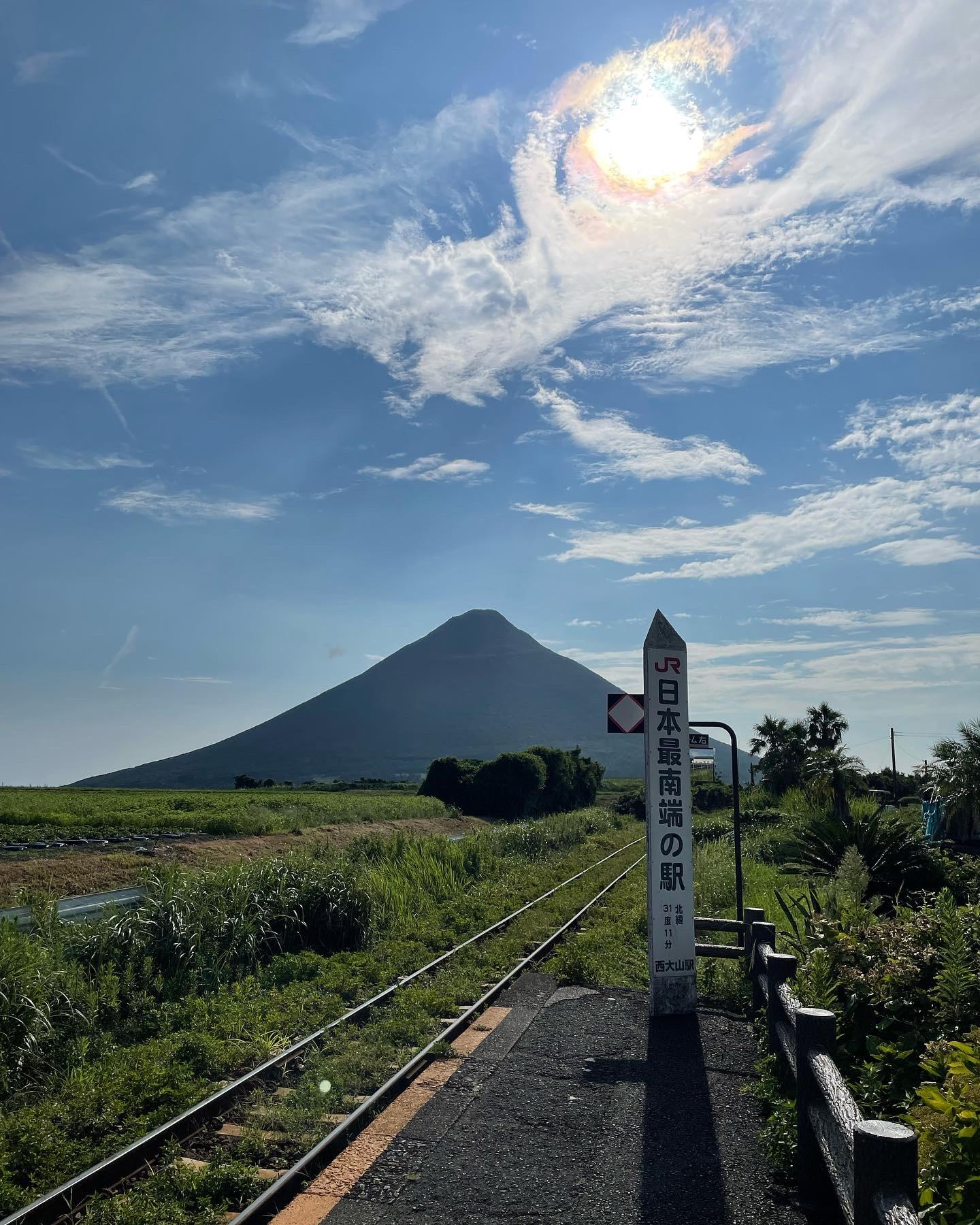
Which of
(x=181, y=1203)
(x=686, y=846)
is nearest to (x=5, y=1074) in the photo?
(x=181, y=1203)

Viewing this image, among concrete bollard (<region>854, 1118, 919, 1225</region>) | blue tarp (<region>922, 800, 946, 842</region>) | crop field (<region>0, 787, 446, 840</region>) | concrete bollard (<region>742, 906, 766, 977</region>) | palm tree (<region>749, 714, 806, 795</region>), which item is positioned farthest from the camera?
palm tree (<region>749, 714, 806, 795</region>)

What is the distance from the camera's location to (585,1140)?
19.4ft

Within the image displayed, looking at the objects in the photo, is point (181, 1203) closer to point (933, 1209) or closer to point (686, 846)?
point (933, 1209)

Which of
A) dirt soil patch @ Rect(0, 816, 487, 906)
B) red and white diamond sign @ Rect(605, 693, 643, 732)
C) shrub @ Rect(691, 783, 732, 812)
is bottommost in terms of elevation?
dirt soil patch @ Rect(0, 816, 487, 906)

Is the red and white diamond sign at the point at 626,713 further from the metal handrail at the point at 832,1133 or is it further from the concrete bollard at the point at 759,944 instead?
the metal handrail at the point at 832,1133

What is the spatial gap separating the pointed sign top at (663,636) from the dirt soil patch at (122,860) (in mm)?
6797

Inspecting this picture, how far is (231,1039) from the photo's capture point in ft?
25.8

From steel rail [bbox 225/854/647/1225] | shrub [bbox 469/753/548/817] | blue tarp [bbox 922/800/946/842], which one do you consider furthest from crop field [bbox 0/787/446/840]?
steel rail [bbox 225/854/647/1225]

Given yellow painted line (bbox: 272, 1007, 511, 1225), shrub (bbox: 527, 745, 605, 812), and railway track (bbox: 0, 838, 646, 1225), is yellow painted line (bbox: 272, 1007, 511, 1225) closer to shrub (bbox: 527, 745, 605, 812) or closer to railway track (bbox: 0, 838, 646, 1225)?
railway track (bbox: 0, 838, 646, 1225)

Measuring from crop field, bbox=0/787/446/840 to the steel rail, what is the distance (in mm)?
25705

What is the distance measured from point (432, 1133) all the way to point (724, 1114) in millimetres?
2009

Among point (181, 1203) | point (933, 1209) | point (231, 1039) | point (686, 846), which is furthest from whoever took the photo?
point (686, 846)

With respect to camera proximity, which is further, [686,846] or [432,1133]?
[686,846]

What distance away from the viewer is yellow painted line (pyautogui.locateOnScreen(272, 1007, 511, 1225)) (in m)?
4.99
